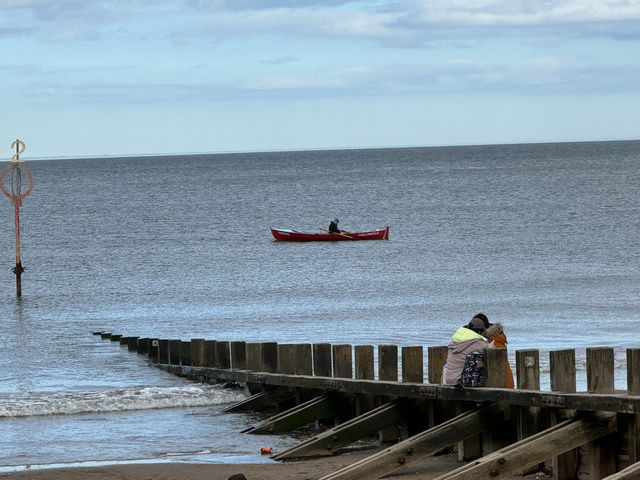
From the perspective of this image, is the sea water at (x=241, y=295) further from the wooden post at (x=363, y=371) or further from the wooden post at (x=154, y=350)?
the wooden post at (x=363, y=371)

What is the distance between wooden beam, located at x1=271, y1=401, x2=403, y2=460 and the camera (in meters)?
11.7

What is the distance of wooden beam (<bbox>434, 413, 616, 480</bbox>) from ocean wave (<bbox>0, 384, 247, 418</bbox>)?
6.99 meters

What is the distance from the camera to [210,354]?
17.0 meters

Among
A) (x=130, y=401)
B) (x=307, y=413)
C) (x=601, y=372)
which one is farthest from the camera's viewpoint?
(x=130, y=401)

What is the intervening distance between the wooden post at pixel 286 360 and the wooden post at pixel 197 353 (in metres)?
2.99

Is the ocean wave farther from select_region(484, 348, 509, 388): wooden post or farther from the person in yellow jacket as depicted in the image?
select_region(484, 348, 509, 388): wooden post

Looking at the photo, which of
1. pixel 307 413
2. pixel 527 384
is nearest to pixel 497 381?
pixel 527 384

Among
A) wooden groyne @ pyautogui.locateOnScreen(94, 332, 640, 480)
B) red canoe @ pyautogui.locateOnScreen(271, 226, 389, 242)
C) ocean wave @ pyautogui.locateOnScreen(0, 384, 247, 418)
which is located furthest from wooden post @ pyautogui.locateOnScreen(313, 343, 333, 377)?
red canoe @ pyautogui.locateOnScreen(271, 226, 389, 242)

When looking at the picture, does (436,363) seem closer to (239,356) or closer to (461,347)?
(461,347)

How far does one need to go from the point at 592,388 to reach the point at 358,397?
3363mm

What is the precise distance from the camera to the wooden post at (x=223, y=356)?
16.4 meters

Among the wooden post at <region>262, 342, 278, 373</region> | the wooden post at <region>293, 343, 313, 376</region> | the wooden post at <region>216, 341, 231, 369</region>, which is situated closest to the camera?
the wooden post at <region>293, 343, 313, 376</region>

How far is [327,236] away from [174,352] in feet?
140

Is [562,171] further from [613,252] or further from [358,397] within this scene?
[358,397]
